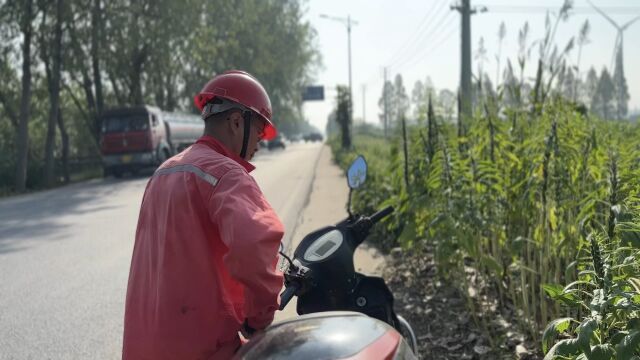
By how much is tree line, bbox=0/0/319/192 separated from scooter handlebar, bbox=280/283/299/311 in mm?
20282

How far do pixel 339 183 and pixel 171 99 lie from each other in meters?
23.5

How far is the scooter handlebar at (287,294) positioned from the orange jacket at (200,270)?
220 mm

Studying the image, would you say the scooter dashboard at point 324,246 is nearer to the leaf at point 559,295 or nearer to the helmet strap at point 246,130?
the helmet strap at point 246,130

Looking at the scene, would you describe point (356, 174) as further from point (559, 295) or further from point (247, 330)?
point (247, 330)

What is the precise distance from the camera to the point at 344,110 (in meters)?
33.1

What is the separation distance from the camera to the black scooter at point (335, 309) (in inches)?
61.4

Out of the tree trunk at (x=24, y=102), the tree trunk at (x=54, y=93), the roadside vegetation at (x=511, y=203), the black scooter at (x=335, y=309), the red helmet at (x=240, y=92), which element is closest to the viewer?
the black scooter at (x=335, y=309)

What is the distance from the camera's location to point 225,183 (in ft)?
5.75

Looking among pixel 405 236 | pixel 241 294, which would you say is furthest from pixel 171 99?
pixel 241 294

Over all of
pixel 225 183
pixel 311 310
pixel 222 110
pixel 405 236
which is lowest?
pixel 405 236

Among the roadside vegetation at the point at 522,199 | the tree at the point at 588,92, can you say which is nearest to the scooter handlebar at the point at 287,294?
the roadside vegetation at the point at 522,199

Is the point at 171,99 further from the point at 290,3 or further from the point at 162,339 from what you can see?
the point at 162,339

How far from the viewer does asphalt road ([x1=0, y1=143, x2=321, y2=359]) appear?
5.01 m

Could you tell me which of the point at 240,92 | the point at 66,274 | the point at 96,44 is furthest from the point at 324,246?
the point at 96,44
